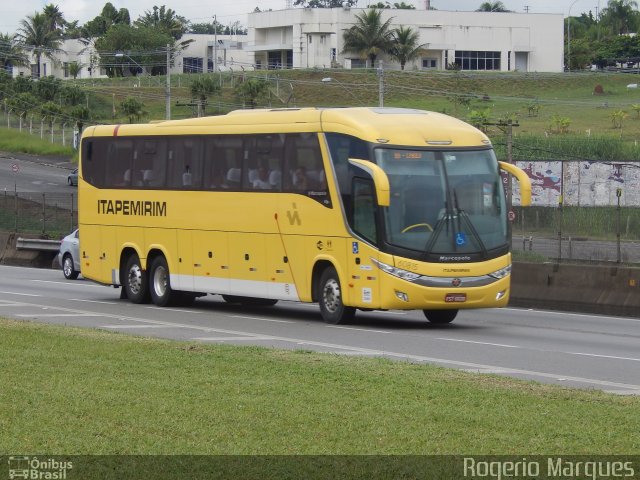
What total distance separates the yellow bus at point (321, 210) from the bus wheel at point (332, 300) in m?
0.04

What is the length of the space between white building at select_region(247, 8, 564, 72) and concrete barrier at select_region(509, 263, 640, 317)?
9054 cm

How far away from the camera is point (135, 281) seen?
26.3 metres

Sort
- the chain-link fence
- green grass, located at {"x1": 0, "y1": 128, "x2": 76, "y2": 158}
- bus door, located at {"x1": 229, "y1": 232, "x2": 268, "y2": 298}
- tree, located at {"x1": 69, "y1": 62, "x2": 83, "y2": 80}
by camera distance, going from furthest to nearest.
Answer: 1. tree, located at {"x1": 69, "y1": 62, "x2": 83, "y2": 80}
2. green grass, located at {"x1": 0, "y1": 128, "x2": 76, "y2": 158}
3. the chain-link fence
4. bus door, located at {"x1": 229, "y1": 232, "x2": 268, "y2": 298}

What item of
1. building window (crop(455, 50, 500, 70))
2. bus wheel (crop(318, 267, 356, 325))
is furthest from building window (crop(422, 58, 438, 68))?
bus wheel (crop(318, 267, 356, 325))

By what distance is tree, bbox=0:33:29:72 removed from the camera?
126 metres

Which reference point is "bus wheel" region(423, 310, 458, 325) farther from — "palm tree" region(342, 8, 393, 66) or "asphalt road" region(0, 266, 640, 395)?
"palm tree" region(342, 8, 393, 66)

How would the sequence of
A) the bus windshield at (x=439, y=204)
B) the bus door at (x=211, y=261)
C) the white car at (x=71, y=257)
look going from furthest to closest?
1. the white car at (x=71, y=257)
2. the bus door at (x=211, y=261)
3. the bus windshield at (x=439, y=204)

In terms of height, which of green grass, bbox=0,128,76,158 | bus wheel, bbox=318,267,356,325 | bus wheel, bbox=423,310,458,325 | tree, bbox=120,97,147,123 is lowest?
bus wheel, bbox=423,310,458,325

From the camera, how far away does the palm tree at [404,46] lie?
115125 millimetres

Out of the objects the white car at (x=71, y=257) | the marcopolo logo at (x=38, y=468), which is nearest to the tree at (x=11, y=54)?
the white car at (x=71, y=257)

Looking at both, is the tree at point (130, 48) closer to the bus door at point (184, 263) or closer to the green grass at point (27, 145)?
the green grass at point (27, 145)

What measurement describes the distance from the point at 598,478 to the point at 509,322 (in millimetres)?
15112

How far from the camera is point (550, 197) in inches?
2233

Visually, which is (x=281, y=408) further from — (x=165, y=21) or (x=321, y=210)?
Result: (x=165, y=21)
